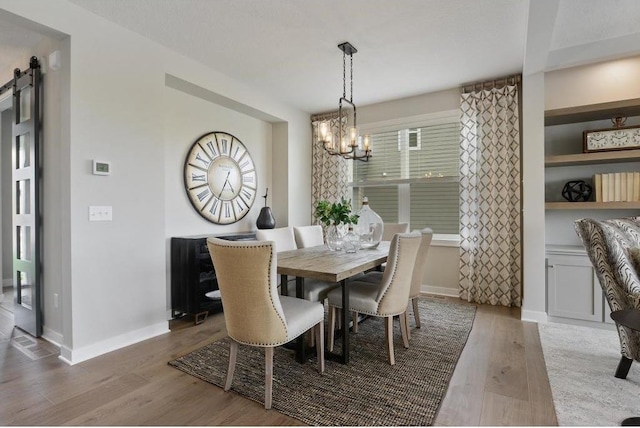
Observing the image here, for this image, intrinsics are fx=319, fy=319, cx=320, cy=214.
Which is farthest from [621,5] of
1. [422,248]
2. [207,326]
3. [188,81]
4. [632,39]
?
[207,326]

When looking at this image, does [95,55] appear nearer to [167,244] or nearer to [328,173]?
[167,244]

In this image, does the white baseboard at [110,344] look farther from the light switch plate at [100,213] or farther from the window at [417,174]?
the window at [417,174]

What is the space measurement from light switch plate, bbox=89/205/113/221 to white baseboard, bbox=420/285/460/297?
12.3ft

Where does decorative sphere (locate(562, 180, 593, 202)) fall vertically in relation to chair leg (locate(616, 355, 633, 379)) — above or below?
above

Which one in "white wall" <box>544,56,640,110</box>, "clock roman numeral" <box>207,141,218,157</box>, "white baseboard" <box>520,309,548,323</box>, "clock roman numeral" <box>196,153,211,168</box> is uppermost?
"white wall" <box>544,56,640,110</box>

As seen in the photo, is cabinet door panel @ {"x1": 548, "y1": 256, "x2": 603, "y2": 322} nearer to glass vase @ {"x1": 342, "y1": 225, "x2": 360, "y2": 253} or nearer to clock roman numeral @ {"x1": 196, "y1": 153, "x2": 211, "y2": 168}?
glass vase @ {"x1": 342, "y1": 225, "x2": 360, "y2": 253}

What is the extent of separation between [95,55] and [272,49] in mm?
1492

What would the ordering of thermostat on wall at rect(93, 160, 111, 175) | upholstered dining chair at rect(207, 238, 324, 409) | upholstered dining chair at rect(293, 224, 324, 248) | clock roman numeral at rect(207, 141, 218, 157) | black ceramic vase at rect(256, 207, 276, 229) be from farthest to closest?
black ceramic vase at rect(256, 207, 276, 229) < clock roman numeral at rect(207, 141, 218, 157) < upholstered dining chair at rect(293, 224, 324, 248) < thermostat on wall at rect(93, 160, 111, 175) < upholstered dining chair at rect(207, 238, 324, 409)

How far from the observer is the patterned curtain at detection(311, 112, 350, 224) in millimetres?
4836

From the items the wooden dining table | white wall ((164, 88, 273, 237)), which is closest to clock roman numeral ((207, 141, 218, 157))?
white wall ((164, 88, 273, 237))

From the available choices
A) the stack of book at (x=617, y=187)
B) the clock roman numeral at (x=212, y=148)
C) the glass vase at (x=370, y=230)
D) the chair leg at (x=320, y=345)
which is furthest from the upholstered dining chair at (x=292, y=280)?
the stack of book at (x=617, y=187)

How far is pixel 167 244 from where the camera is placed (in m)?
3.37

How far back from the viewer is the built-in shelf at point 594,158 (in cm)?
299

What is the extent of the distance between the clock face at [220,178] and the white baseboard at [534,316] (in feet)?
11.4
